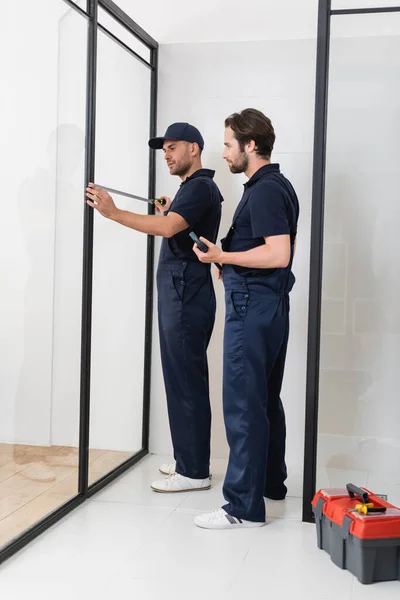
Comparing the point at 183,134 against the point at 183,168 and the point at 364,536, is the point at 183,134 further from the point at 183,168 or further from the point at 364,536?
the point at 364,536

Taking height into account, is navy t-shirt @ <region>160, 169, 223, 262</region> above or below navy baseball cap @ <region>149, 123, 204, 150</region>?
below

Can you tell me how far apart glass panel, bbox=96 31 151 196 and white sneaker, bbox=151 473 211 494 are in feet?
4.40

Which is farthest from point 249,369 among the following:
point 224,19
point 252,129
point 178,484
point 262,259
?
point 224,19

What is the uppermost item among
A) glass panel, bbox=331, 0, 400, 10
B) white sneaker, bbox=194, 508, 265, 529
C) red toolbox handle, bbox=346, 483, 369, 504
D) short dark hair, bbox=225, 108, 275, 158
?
glass panel, bbox=331, 0, 400, 10

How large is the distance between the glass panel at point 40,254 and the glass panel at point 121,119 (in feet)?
0.79

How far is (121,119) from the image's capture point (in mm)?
3754

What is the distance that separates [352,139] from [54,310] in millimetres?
1315

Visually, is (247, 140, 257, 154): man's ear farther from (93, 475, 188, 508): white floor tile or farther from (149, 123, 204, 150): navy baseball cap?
(93, 475, 188, 508): white floor tile

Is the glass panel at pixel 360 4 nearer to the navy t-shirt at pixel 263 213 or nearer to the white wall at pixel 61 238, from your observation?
the navy t-shirt at pixel 263 213

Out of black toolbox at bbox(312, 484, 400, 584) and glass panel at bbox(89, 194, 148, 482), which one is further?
glass panel at bbox(89, 194, 148, 482)

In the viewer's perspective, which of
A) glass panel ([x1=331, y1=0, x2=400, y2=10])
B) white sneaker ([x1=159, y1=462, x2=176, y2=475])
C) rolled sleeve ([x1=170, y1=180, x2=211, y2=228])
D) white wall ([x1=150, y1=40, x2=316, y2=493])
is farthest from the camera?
white wall ([x1=150, y1=40, x2=316, y2=493])

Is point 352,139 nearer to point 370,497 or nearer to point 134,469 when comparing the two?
point 370,497

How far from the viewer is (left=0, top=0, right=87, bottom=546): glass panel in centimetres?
263

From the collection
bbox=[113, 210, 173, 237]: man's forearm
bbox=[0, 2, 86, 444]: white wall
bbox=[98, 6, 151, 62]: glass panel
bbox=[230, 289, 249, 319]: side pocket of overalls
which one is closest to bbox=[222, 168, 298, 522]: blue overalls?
bbox=[230, 289, 249, 319]: side pocket of overalls
